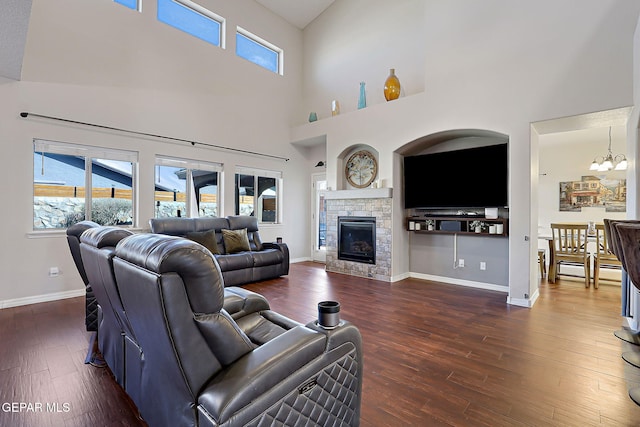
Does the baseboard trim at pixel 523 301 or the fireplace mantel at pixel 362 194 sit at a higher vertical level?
the fireplace mantel at pixel 362 194

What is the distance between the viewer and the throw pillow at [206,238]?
4902mm

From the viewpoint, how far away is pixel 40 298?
4.11 meters

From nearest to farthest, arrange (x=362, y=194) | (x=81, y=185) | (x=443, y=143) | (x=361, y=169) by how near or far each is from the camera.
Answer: (x=81, y=185)
(x=443, y=143)
(x=362, y=194)
(x=361, y=169)

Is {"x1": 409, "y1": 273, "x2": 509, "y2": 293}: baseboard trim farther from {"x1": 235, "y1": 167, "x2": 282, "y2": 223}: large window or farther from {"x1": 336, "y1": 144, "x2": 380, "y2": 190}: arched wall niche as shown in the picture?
{"x1": 235, "y1": 167, "x2": 282, "y2": 223}: large window

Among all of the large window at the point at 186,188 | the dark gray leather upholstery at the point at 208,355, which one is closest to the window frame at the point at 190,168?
the large window at the point at 186,188

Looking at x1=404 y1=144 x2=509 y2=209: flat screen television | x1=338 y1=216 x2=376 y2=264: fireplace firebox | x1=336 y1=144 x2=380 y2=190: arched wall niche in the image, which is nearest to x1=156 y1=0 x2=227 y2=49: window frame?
x1=336 y1=144 x2=380 y2=190: arched wall niche

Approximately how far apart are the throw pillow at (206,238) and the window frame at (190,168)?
939 mm

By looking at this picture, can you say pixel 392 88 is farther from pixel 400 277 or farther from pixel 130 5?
pixel 130 5

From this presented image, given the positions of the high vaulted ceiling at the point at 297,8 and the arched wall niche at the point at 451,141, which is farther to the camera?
the high vaulted ceiling at the point at 297,8

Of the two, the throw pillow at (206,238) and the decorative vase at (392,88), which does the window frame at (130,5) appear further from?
the decorative vase at (392,88)

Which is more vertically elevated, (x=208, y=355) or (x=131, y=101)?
(x=131, y=101)

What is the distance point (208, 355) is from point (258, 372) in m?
0.20

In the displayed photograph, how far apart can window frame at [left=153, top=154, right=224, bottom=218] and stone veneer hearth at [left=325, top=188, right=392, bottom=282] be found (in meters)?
2.20

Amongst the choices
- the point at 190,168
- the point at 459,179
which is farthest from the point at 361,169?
the point at 190,168
